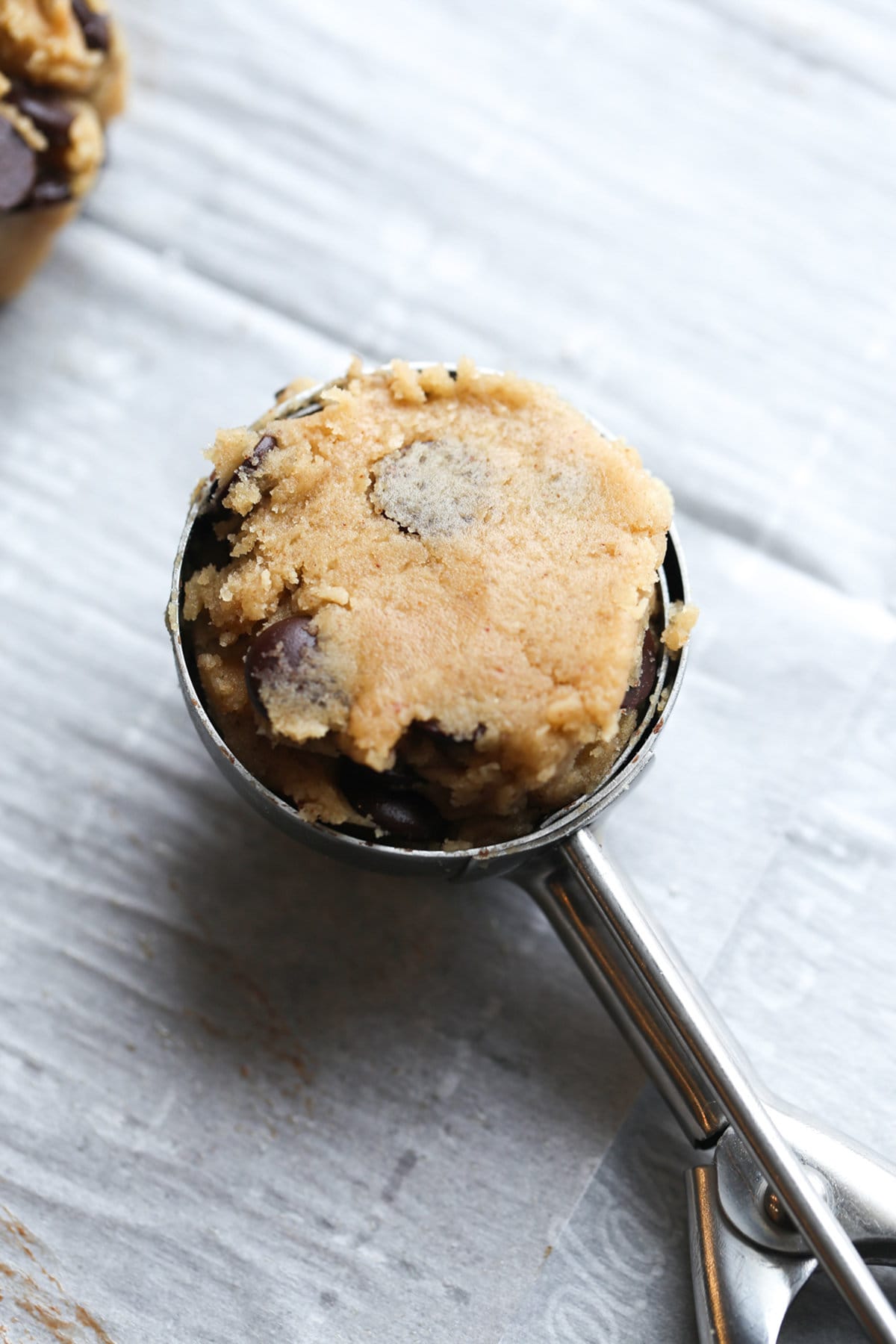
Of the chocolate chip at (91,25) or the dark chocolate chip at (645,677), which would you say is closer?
the dark chocolate chip at (645,677)

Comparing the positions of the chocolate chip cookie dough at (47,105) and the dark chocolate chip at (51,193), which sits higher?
the chocolate chip cookie dough at (47,105)

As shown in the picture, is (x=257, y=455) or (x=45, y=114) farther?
(x=45, y=114)

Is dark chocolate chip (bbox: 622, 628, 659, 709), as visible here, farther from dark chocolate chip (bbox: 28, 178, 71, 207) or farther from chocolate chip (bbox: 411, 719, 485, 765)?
dark chocolate chip (bbox: 28, 178, 71, 207)

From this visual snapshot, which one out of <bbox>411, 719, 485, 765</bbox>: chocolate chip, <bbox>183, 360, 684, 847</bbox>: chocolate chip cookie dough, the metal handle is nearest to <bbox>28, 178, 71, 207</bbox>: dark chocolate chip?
<bbox>183, 360, 684, 847</bbox>: chocolate chip cookie dough

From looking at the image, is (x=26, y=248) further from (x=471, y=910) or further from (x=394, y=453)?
(x=471, y=910)

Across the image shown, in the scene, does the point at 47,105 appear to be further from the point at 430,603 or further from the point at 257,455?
the point at 430,603

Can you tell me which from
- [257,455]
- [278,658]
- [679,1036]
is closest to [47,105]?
[257,455]

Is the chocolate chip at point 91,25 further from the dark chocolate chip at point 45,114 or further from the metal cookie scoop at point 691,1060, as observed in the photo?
the metal cookie scoop at point 691,1060

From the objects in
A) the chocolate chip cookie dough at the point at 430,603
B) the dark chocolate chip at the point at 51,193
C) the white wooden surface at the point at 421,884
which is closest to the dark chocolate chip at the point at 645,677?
the chocolate chip cookie dough at the point at 430,603
